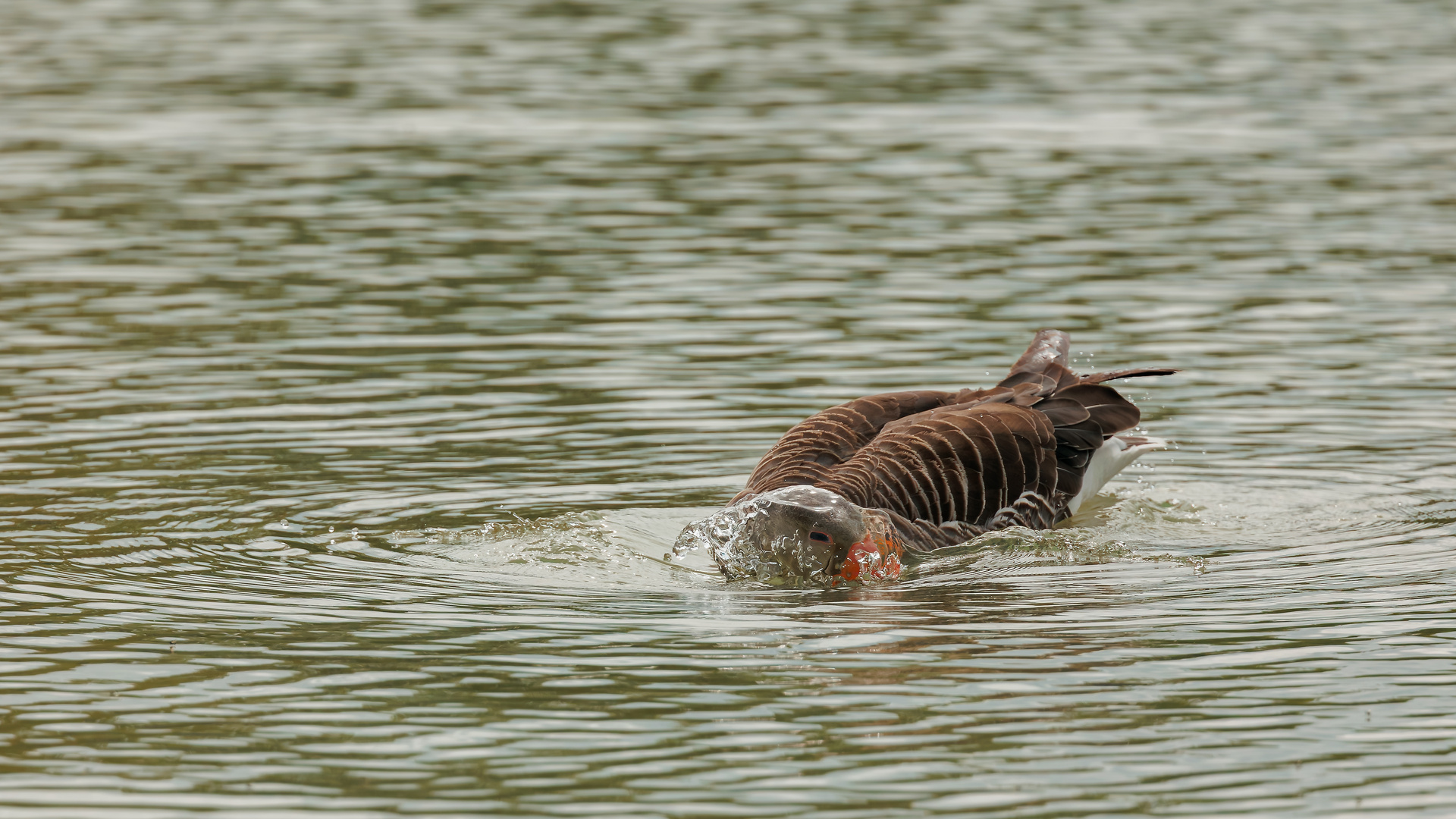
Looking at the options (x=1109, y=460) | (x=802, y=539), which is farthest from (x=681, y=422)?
(x=802, y=539)

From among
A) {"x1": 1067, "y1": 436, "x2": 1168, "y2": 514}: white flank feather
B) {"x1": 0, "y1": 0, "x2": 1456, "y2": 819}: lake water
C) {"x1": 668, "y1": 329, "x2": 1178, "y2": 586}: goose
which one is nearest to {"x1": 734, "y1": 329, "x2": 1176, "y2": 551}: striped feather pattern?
{"x1": 668, "y1": 329, "x2": 1178, "y2": 586}: goose

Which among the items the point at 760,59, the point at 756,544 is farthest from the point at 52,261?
the point at 760,59

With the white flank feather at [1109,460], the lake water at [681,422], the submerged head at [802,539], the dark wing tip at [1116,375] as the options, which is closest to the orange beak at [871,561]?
the submerged head at [802,539]

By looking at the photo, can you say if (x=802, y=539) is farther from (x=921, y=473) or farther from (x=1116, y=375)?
(x=1116, y=375)

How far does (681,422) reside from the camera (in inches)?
651

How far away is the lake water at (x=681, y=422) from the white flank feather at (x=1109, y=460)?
0.31 m

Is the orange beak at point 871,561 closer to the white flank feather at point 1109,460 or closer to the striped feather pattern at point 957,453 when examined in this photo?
the striped feather pattern at point 957,453

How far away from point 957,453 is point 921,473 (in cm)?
36

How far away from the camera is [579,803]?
831 cm

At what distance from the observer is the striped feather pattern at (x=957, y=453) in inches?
506

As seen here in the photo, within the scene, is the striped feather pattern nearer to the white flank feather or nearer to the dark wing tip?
the dark wing tip

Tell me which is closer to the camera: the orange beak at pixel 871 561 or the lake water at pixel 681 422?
the lake water at pixel 681 422

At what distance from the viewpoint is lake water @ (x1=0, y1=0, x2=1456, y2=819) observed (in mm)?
9055

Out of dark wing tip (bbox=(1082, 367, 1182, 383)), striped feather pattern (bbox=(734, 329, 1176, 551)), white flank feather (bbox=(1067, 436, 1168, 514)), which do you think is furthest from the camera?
white flank feather (bbox=(1067, 436, 1168, 514))
